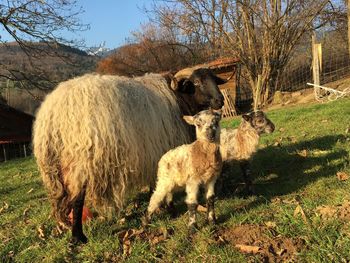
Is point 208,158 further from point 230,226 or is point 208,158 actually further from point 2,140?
point 2,140

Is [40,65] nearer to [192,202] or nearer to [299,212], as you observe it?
[192,202]

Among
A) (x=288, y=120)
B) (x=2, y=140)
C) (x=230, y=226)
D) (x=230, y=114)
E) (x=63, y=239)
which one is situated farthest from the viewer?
(x=2, y=140)

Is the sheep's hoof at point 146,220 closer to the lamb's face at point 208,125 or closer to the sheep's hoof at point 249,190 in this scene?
the lamb's face at point 208,125

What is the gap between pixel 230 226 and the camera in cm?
430

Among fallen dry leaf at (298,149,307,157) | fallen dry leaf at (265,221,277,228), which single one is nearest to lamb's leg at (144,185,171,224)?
fallen dry leaf at (265,221,277,228)

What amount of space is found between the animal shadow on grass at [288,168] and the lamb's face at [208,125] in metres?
0.87

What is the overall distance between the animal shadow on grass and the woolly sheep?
6.4 inches

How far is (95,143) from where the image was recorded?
4.59 metres

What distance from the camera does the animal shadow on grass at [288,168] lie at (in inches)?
211

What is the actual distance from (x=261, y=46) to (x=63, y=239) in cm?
1737

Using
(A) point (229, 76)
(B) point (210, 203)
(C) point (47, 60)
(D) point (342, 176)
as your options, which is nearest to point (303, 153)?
(D) point (342, 176)

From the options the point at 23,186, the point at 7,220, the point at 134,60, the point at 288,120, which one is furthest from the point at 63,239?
the point at 134,60

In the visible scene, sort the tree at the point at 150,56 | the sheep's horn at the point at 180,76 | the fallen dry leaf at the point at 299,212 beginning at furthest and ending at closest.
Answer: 1. the tree at the point at 150,56
2. the sheep's horn at the point at 180,76
3. the fallen dry leaf at the point at 299,212

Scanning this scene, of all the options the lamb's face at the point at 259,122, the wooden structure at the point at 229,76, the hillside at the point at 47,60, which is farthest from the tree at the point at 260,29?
the lamb's face at the point at 259,122
